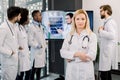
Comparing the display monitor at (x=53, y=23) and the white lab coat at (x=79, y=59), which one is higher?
the display monitor at (x=53, y=23)

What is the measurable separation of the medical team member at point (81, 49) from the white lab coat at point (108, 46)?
1166 millimetres

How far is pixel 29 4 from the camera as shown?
5242 mm

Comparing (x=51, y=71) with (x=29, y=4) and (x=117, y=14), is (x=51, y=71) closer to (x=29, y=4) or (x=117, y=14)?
(x=29, y=4)

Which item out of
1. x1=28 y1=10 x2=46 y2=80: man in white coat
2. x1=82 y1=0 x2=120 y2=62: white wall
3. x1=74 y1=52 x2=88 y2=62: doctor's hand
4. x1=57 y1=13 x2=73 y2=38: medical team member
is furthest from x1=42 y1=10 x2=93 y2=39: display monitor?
x1=74 y1=52 x2=88 y2=62: doctor's hand

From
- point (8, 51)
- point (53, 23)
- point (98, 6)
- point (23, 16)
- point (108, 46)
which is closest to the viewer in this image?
point (8, 51)

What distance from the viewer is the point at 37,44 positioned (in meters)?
4.02

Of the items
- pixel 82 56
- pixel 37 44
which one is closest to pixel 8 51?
pixel 37 44

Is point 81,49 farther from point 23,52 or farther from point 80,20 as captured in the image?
point 23,52

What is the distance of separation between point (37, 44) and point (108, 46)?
126 centimetres

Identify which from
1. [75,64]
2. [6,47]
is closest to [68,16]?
[6,47]


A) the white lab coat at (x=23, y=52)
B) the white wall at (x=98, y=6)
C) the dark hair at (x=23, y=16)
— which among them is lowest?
the white lab coat at (x=23, y=52)

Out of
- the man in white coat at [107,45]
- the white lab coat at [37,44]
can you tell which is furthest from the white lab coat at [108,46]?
the white lab coat at [37,44]

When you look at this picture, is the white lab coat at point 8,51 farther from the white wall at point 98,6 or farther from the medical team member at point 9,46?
the white wall at point 98,6

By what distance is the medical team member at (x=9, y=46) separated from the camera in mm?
3039
